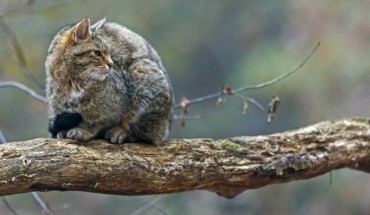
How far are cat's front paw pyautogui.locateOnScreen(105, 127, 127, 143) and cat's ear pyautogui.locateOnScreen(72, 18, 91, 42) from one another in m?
0.57

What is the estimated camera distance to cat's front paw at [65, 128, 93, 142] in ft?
14.7

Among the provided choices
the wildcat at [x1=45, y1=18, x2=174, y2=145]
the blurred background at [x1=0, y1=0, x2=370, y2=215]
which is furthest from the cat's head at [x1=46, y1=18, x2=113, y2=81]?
the blurred background at [x1=0, y1=0, x2=370, y2=215]

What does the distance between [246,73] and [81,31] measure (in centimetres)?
793

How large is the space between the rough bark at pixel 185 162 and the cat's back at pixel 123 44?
550 mm

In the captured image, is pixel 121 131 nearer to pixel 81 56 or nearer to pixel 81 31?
pixel 81 56

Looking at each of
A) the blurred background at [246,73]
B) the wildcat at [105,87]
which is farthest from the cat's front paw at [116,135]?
the blurred background at [246,73]

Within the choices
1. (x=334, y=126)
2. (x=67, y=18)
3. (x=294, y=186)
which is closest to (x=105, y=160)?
(x=334, y=126)

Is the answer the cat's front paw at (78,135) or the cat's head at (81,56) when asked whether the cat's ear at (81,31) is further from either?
the cat's front paw at (78,135)

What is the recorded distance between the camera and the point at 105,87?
4590 mm

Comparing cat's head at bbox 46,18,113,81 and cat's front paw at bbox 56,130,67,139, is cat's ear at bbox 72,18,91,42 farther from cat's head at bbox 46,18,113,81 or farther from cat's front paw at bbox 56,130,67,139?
cat's front paw at bbox 56,130,67,139

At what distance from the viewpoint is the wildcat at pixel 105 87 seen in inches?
176

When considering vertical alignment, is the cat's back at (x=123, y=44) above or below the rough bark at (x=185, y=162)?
above

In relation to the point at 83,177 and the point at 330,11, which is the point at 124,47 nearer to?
the point at 83,177

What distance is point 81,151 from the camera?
14.2 feet
